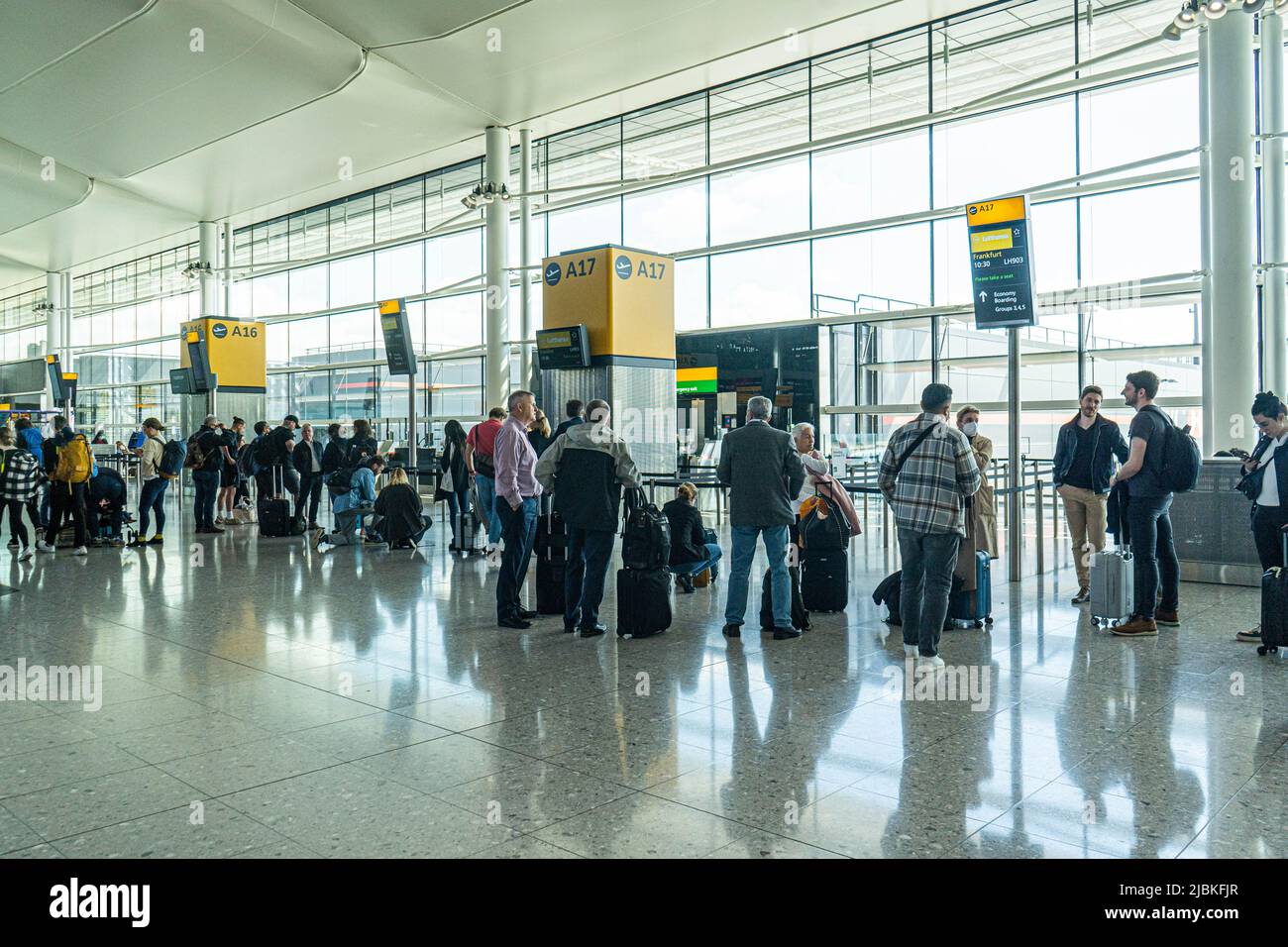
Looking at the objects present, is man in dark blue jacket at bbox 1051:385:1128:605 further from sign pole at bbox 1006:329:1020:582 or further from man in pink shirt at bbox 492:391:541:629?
man in pink shirt at bbox 492:391:541:629

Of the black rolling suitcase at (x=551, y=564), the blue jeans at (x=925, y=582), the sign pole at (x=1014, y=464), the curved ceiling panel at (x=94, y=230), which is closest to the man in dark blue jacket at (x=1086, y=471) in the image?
the sign pole at (x=1014, y=464)

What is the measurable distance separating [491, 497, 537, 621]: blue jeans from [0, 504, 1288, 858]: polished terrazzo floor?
292 millimetres

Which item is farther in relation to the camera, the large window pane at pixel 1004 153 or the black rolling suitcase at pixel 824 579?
the large window pane at pixel 1004 153

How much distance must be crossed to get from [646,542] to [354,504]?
717 cm

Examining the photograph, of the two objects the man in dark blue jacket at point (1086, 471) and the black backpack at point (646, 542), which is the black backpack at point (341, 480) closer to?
the black backpack at point (646, 542)

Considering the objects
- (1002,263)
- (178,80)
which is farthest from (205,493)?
(1002,263)

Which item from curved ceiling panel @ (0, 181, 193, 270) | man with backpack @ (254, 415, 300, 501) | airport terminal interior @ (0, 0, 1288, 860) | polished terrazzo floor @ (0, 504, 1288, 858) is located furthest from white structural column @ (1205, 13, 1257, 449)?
curved ceiling panel @ (0, 181, 193, 270)

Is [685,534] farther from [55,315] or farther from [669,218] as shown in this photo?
[55,315]

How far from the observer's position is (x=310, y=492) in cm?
1465

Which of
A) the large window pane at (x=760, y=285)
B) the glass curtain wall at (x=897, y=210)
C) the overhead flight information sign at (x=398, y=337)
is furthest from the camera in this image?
the large window pane at (x=760, y=285)

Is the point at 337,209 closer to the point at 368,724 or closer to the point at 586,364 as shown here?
the point at 586,364

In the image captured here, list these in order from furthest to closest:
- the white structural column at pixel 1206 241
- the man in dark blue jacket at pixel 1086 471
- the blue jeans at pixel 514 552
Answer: the white structural column at pixel 1206 241
the man in dark blue jacket at pixel 1086 471
the blue jeans at pixel 514 552

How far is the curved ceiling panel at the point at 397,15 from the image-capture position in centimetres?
1311

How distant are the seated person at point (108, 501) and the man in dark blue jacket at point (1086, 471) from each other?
11.6 meters
